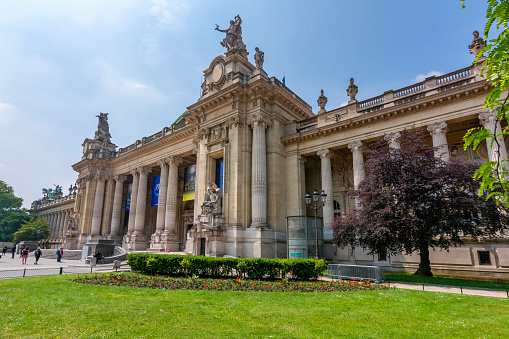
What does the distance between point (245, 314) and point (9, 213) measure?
93529 mm

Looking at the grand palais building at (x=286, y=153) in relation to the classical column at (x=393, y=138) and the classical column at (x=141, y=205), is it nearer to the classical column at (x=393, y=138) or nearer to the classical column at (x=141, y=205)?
the classical column at (x=393, y=138)

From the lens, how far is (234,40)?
29.4 meters

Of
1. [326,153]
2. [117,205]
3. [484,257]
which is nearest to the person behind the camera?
[484,257]

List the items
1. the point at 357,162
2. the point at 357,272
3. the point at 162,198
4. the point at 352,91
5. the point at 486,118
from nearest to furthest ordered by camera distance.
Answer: the point at 357,272, the point at 486,118, the point at 357,162, the point at 352,91, the point at 162,198

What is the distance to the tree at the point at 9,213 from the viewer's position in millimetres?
73062

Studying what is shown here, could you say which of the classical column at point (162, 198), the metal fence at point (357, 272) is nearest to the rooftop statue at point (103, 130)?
the classical column at point (162, 198)

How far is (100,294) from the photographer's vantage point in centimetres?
1062

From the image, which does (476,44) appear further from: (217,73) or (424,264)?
(217,73)

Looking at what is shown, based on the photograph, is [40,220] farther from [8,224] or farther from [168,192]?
[168,192]

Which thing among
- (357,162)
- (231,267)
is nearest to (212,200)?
(231,267)

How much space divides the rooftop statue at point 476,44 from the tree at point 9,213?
9053 cm

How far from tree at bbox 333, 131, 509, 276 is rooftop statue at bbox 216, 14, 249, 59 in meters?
17.7

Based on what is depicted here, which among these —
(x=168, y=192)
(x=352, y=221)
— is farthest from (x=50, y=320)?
(x=168, y=192)

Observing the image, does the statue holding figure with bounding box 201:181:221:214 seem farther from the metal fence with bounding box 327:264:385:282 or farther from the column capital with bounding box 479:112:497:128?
the column capital with bounding box 479:112:497:128
